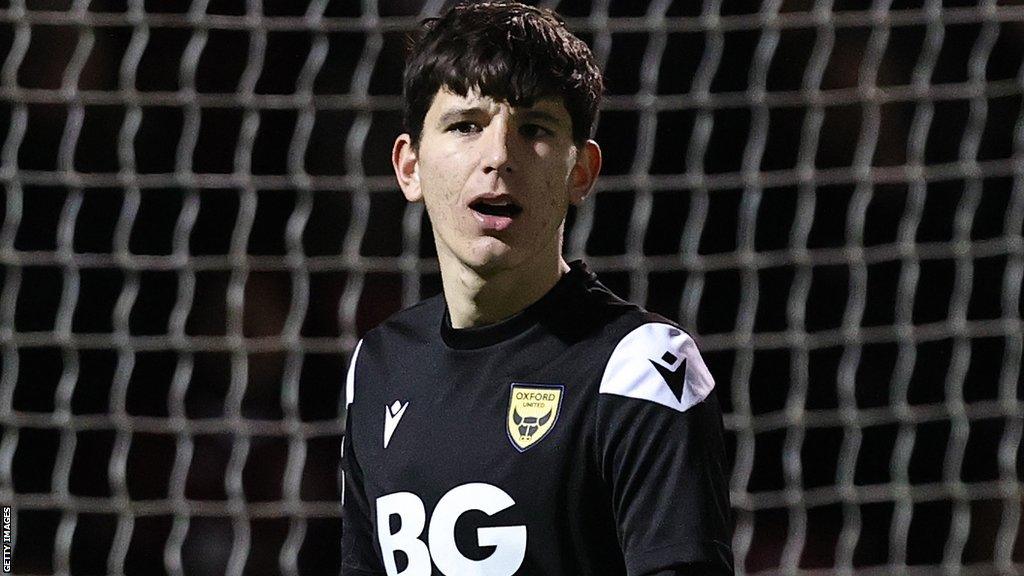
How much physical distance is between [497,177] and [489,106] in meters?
0.08

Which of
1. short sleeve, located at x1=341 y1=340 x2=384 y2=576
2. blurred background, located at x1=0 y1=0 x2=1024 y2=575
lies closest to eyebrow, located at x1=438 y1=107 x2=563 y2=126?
short sleeve, located at x1=341 y1=340 x2=384 y2=576

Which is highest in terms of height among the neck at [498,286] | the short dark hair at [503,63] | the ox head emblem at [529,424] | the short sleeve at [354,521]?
the short dark hair at [503,63]

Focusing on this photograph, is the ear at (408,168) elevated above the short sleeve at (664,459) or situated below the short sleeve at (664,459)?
above

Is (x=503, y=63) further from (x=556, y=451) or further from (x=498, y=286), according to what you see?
(x=556, y=451)

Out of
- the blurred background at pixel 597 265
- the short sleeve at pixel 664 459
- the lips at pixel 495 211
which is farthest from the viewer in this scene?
the blurred background at pixel 597 265

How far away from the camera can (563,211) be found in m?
1.33

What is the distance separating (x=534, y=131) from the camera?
1321 millimetres

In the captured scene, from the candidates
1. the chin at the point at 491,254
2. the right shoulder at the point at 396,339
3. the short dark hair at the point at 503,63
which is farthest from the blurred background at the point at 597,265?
the chin at the point at 491,254

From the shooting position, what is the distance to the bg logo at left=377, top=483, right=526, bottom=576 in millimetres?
1254

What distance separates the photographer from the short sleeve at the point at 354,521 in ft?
4.87

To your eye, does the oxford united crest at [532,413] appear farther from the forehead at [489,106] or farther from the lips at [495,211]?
the forehead at [489,106]

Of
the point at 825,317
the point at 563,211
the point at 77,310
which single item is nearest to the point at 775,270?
the point at 825,317

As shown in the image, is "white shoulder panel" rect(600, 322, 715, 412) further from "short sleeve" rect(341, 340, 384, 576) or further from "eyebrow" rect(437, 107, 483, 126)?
"short sleeve" rect(341, 340, 384, 576)

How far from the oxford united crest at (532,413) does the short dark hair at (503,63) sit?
258mm
